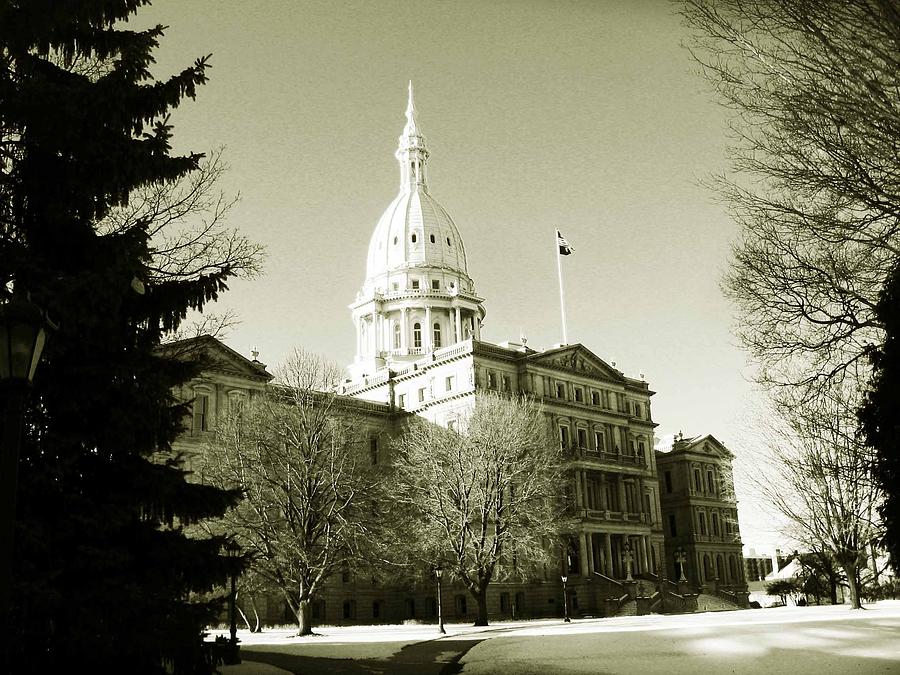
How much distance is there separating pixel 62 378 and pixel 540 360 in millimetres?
61541

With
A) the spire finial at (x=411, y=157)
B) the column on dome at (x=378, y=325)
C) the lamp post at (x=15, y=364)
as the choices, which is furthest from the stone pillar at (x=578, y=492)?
the lamp post at (x=15, y=364)

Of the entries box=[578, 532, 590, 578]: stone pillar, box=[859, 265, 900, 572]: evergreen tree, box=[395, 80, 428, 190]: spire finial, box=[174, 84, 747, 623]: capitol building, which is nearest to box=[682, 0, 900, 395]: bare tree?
box=[859, 265, 900, 572]: evergreen tree

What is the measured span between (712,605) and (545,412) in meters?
19.4

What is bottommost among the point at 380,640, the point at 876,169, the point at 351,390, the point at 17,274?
the point at 380,640

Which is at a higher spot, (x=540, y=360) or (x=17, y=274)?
(x=540, y=360)

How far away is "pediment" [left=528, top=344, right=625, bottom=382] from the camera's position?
7544cm

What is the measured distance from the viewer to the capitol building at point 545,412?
65.0 metres

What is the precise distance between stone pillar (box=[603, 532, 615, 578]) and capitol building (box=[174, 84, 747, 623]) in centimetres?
10

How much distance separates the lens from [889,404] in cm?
2288

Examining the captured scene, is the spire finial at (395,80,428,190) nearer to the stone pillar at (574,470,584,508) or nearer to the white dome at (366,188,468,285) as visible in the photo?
the white dome at (366,188,468,285)

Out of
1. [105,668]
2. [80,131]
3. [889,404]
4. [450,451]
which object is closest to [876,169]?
[889,404]

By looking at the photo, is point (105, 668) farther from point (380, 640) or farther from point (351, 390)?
point (351, 390)

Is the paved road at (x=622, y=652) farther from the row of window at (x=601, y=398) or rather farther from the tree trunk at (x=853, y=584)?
the row of window at (x=601, y=398)

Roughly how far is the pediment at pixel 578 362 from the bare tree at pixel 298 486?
1221 inches
